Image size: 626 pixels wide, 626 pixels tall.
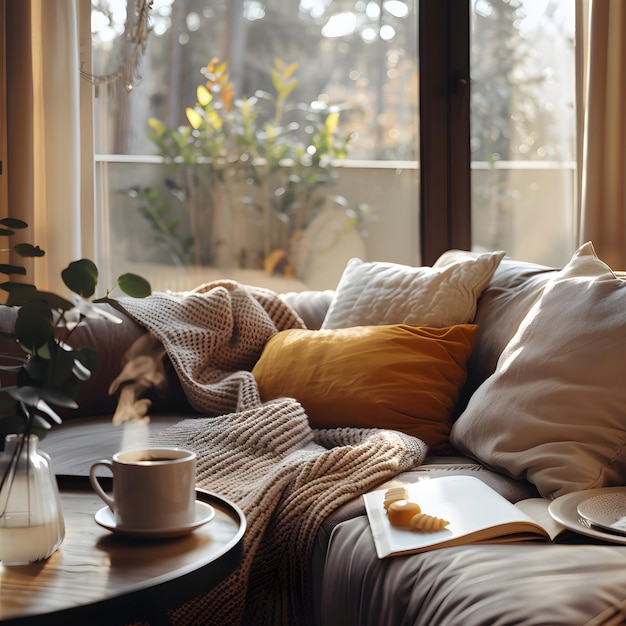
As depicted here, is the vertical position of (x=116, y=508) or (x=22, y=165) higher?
(x=22, y=165)

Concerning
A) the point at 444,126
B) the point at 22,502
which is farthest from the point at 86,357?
the point at 444,126

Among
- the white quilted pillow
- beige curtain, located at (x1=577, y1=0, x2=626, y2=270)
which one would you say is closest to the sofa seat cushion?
the white quilted pillow

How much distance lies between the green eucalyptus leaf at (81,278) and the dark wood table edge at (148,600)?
34 cm

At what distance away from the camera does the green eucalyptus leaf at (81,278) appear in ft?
3.34

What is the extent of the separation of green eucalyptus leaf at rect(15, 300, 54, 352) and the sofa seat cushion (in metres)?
Answer: 0.59

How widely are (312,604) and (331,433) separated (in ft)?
1.69

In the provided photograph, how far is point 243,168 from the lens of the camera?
3449 millimetres

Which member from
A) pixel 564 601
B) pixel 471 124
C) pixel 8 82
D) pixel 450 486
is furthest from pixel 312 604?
pixel 471 124

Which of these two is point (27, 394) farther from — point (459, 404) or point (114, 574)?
point (459, 404)

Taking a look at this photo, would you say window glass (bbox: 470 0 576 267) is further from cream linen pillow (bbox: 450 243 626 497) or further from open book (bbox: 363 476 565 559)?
open book (bbox: 363 476 565 559)

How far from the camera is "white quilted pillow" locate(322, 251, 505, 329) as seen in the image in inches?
85.9

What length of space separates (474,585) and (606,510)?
0.35 meters

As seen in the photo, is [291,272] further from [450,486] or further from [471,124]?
[450,486]

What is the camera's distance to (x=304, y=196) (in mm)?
3512
